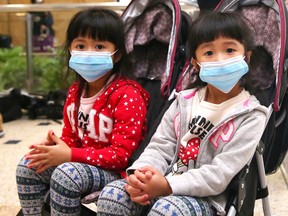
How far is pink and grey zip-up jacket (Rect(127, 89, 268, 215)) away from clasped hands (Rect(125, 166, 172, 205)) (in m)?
0.03

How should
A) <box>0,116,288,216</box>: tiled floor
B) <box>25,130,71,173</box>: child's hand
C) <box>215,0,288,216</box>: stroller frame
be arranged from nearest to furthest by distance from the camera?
1. <box>215,0,288,216</box>: stroller frame
2. <box>25,130,71,173</box>: child's hand
3. <box>0,116,288,216</box>: tiled floor

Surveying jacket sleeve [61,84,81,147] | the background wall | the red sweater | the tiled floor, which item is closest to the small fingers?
the red sweater

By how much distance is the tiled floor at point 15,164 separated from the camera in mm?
1848

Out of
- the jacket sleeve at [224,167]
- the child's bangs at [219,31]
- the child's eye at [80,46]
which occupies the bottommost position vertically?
the jacket sleeve at [224,167]

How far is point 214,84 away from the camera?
1127 millimetres

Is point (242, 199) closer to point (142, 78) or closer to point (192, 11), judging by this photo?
point (142, 78)

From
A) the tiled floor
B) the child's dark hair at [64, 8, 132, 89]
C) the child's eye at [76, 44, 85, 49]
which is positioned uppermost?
the child's dark hair at [64, 8, 132, 89]

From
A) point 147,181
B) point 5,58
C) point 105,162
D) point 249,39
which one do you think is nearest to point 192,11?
point 249,39

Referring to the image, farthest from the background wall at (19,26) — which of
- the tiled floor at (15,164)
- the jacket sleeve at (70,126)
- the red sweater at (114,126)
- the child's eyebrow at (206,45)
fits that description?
the child's eyebrow at (206,45)

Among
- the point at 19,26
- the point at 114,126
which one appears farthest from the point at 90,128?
the point at 19,26

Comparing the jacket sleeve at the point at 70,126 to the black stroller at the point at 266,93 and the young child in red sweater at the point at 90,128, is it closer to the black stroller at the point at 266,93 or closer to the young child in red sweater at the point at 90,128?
the young child in red sweater at the point at 90,128

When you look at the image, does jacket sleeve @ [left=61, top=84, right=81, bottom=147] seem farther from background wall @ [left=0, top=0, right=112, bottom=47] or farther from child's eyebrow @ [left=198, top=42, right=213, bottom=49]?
background wall @ [left=0, top=0, right=112, bottom=47]

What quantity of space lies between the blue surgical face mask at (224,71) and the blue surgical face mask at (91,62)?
0.35m

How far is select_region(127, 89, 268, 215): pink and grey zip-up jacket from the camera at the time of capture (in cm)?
103
